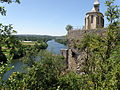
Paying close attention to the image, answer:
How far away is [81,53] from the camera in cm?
1489

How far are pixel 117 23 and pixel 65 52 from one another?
38.1 feet

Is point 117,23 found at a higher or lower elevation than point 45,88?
higher

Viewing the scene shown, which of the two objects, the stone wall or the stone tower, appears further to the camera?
the stone tower

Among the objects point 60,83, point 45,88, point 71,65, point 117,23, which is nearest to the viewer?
point 117,23

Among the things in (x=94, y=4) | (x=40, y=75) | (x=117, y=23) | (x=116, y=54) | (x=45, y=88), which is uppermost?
(x=94, y=4)

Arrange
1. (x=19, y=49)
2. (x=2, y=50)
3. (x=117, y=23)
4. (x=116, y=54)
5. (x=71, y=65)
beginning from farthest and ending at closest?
(x=71, y=65)
(x=116, y=54)
(x=117, y=23)
(x=19, y=49)
(x=2, y=50)

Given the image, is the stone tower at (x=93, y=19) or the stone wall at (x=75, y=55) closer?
the stone wall at (x=75, y=55)

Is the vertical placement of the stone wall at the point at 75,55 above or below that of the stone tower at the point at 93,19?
below

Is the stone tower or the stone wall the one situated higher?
the stone tower

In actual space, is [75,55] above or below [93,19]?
below

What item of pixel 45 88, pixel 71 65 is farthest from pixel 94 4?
pixel 45 88

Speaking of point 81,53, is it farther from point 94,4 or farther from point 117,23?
point 117,23

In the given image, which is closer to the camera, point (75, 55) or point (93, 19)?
point (75, 55)

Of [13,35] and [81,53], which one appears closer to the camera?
[13,35]
